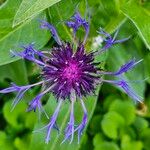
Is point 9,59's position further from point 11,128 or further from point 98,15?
point 11,128

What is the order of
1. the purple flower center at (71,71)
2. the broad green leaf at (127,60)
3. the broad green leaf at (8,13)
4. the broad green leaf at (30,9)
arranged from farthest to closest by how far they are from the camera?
1. the broad green leaf at (127,60)
2. the broad green leaf at (8,13)
3. the purple flower center at (71,71)
4. the broad green leaf at (30,9)

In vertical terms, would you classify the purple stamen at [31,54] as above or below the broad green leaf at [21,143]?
above

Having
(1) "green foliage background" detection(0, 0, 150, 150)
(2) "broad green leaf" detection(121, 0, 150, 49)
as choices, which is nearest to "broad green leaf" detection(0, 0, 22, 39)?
(1) "green foliage background" detection(0, 0, 150, 150)

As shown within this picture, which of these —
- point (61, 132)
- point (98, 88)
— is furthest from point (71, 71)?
point (61, 132)

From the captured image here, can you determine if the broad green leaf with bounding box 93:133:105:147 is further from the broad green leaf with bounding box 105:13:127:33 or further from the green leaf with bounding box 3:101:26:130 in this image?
the broad green leaf with bounding box 105:13:127:33

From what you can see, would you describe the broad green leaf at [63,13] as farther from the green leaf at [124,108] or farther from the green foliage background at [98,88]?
the green leaf at [124,108]

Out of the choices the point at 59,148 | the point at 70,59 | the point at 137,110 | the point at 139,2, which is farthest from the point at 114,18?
the point at 137,110

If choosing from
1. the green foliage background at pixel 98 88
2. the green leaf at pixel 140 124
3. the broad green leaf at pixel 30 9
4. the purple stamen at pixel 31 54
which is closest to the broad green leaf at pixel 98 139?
the green foliage background at pixel 98 88

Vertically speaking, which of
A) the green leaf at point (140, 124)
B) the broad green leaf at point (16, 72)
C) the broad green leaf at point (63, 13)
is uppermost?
the broad green leaf at point (63, 13)
